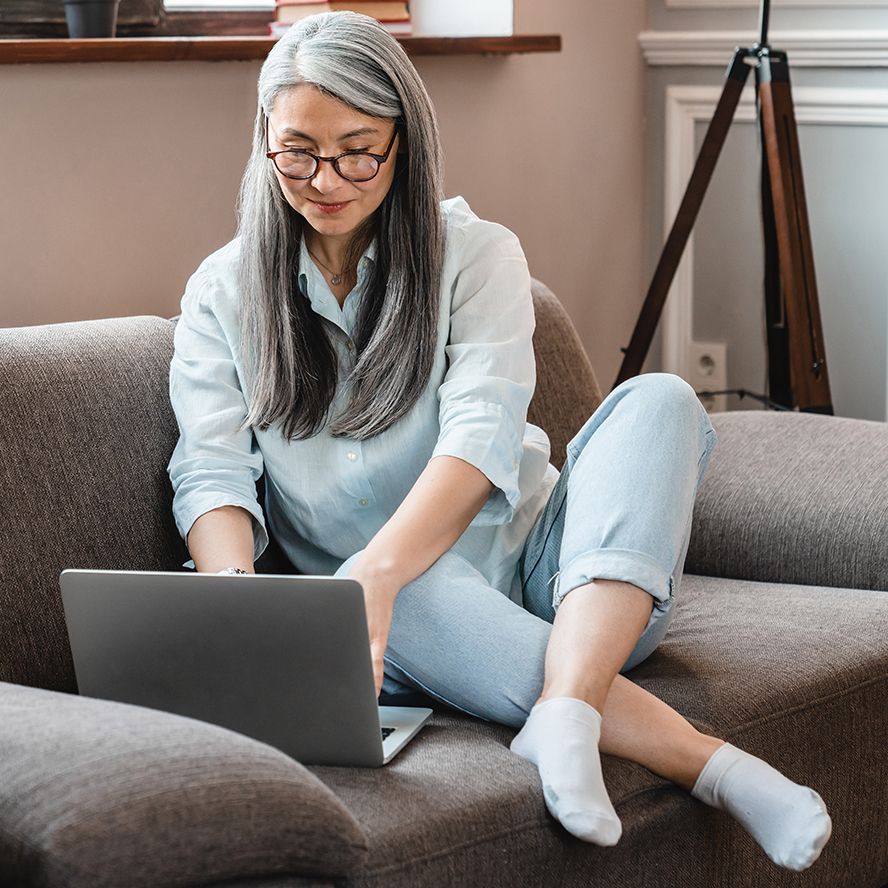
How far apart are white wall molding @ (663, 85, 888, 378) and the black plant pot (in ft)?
4.21

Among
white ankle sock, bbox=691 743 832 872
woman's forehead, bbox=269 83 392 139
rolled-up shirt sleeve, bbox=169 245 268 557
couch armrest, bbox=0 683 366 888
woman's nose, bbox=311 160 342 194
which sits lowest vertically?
white ankle sock, bbox=691 743 832 872

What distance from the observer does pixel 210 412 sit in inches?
54.2

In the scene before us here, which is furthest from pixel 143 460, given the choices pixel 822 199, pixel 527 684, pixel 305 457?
pixel 822 199

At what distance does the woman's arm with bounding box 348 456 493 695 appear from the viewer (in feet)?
3.87

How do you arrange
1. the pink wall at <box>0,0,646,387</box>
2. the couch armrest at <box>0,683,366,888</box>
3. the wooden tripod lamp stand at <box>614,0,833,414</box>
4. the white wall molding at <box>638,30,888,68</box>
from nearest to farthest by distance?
the couch armrest at <box>0,683,366,888</box> → the pink wall at <box>0,0,646,387</box> → the wooden tripod lamp stand at <box>614,0,833,414</box> → the white wall molding at <box>638,30,888,68</box>

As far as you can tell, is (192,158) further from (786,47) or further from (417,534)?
(786,47)

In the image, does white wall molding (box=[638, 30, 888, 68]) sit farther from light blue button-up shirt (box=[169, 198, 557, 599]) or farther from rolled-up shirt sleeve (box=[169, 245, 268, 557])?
rolled-up shirt sleeve (box=[169, 245, 268, 557])

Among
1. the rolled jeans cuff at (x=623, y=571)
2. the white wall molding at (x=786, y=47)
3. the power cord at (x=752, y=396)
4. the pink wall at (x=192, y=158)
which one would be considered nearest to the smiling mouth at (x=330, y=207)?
the rolled jeans cuff at (x=623, y=571)

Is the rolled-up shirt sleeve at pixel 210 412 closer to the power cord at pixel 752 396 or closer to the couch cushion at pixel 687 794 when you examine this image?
the couch cushion at pixel 687 794

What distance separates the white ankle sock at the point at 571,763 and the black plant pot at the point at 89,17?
1.24 metres

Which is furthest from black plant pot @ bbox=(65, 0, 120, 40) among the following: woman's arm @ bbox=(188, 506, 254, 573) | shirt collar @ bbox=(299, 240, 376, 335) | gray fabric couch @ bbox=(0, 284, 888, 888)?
woman's arm @ bbox=(188, 506, 254, 573)

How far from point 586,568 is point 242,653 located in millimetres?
344

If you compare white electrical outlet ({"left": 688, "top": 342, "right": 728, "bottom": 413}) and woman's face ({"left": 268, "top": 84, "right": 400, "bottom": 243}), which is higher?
woman's face ({"left": 268, "top": 84, "right": 400, "bottom": 243})

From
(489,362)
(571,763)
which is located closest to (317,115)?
(489,362)
